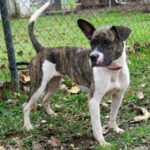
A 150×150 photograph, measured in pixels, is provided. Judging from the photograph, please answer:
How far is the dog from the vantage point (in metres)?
3.33

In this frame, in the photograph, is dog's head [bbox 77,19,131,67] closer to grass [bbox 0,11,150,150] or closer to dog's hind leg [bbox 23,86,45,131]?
grass [bbox 0,11,150,150]

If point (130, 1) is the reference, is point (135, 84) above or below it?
below

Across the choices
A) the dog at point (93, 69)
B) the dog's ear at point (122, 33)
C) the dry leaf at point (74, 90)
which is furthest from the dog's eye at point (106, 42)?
the dry leaf at point (74, 90)

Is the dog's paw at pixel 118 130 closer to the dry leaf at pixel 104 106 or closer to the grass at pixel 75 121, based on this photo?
the grass at pixel 75 121

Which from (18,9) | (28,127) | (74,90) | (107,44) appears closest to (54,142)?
(28,127)

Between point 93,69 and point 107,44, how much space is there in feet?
1.47

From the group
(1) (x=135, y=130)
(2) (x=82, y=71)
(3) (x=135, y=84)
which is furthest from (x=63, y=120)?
(3) (x=135, y=84)

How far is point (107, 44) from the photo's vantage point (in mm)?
3326

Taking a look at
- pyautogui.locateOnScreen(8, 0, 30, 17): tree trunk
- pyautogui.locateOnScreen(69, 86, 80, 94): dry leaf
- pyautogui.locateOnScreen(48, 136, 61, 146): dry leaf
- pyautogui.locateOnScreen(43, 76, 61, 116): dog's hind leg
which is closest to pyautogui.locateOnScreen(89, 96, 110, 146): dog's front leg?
pyautogui.locateOnScreen(48, 136, 61, 146): dry leaf

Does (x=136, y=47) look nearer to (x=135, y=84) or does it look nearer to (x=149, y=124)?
(x=135, y=84)

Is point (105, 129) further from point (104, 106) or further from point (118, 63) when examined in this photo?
point (118, 63)

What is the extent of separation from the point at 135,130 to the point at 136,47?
391cm

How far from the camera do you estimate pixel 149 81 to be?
18.2 feet

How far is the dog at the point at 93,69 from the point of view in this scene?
10.9ft
